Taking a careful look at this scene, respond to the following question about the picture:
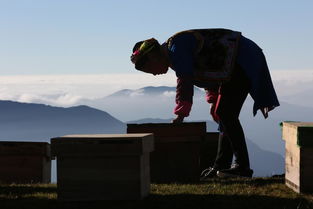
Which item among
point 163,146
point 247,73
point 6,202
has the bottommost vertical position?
point 6,202

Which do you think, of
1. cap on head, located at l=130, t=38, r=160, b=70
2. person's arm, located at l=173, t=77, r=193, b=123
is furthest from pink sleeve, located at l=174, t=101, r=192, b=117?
cap on head, located at l=130, t=38, r=160, b=70

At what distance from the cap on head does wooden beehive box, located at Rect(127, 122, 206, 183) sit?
0.67m

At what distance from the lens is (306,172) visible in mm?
5055

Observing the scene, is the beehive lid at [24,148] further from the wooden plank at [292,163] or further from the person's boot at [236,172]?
the wooden plank at [292,163]

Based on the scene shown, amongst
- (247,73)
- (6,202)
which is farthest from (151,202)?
(247,73)

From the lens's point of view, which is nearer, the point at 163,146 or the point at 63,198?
the point at 63,198

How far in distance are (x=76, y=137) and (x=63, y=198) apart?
51 centimetres

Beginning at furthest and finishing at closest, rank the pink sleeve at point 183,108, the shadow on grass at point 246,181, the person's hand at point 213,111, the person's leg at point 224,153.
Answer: the person's hand at point 213,111
the person's leg at point 224,153
the pink sleeve at point 183,108
the shadow on grass at point 246,181

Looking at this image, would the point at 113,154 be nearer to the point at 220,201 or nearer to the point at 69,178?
the point at 69,178

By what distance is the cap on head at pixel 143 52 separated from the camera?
612 centimetres

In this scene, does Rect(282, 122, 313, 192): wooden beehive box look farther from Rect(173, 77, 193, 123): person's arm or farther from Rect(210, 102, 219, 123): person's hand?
Rect(210, 102, 219, 123): person's hand

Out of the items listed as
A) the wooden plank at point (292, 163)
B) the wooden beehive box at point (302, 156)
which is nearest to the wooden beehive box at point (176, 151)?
the wooden plank at point (292, 163)

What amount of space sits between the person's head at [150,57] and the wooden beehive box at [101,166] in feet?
5.31

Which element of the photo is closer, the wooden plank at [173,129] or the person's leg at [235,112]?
the person's leg at [235,112]
